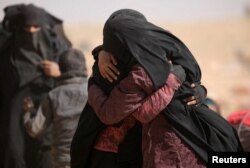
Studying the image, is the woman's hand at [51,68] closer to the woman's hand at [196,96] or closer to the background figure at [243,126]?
the background figure at [243,126]

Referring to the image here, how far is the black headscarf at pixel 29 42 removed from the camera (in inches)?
180

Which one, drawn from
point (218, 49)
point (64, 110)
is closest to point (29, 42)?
point (64, 110)

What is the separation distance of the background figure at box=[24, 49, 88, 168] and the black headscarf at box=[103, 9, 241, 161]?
118cm

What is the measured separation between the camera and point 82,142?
2.78 m

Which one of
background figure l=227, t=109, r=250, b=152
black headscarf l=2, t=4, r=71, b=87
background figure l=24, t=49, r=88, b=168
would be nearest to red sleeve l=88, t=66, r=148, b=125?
background figure l=227, t=109, r=250, b=152

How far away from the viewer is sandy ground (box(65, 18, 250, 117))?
1080cm

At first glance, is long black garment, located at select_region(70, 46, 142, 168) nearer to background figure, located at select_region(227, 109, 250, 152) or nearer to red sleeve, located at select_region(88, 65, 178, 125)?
red sleeve, located at select_region(88, 65, 178, 125)

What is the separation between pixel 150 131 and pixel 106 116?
0.19m

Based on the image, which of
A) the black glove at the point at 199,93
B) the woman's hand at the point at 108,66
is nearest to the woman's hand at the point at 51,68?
the woman's hand at the point at 108,66

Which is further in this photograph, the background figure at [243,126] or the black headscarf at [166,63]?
the background figure at [243,126]

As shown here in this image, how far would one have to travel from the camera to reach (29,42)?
462cm

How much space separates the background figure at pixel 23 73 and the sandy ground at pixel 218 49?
477 cm

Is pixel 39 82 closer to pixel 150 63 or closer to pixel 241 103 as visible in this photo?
pixel 150 63

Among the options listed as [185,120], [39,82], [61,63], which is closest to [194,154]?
[185,120]
